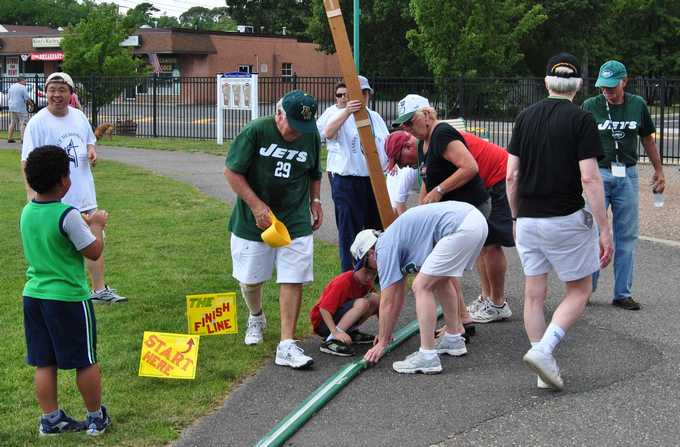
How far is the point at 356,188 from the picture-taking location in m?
8.12

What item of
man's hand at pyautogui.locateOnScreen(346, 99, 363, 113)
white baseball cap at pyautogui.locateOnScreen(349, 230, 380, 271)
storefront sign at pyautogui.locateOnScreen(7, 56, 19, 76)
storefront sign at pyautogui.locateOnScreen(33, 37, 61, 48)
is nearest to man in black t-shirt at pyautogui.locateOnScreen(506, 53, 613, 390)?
white baseball cap at pyautogui.locateOnScreen(349, 230, 380, 271)

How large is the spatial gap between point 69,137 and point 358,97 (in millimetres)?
2370

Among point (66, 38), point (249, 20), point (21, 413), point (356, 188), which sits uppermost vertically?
point (249, 20)

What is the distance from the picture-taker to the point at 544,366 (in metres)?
5.53

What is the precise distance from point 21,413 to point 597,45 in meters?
42.1

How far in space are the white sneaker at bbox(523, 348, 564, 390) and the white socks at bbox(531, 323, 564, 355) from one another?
0.04m

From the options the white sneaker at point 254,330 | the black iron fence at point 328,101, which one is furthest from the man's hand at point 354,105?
the black iron fence at point 328,101

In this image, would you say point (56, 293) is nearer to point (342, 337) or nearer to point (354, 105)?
point (342, 337)

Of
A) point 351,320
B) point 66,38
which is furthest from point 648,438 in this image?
point 66,38

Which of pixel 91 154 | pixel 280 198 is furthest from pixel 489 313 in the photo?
pixel 91 154

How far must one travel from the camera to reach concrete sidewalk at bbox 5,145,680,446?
5012mm

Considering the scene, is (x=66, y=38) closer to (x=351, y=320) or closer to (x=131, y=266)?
(x=131, y=266)

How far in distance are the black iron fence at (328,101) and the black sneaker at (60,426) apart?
51.4ft

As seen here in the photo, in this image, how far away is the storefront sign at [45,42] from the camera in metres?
59.3
